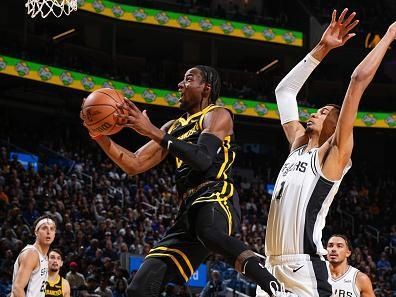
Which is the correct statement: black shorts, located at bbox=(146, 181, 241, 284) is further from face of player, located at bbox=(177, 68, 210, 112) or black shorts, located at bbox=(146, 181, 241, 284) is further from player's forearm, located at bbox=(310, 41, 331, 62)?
player's forearm, located at bbox=(310, 41, 331, 62)

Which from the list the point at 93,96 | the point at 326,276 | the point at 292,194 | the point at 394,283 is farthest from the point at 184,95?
the point at 394,283

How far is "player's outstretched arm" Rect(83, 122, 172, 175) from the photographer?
5.41m

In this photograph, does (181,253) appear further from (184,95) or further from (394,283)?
(394,283)

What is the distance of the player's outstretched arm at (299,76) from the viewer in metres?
5.52

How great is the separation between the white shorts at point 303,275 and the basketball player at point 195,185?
0.56 ft

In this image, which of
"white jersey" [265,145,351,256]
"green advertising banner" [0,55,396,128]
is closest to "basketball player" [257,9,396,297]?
"white jersey" [265,145,351,256]

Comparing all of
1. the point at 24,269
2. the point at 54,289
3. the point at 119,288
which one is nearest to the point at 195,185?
the point at 24,269

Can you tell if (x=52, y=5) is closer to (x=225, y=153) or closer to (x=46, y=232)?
(x=46, y=232)

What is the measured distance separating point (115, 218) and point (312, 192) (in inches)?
529

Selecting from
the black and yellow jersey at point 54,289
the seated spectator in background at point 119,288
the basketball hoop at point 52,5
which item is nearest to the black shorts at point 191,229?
the black and yellow jersey at point 54,289

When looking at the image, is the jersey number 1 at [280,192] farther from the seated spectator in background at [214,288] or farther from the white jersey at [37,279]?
the seated spectator in background at [214,288]

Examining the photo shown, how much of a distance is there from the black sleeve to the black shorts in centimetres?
25

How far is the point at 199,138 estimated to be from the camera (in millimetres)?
5105

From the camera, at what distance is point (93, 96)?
517cm
